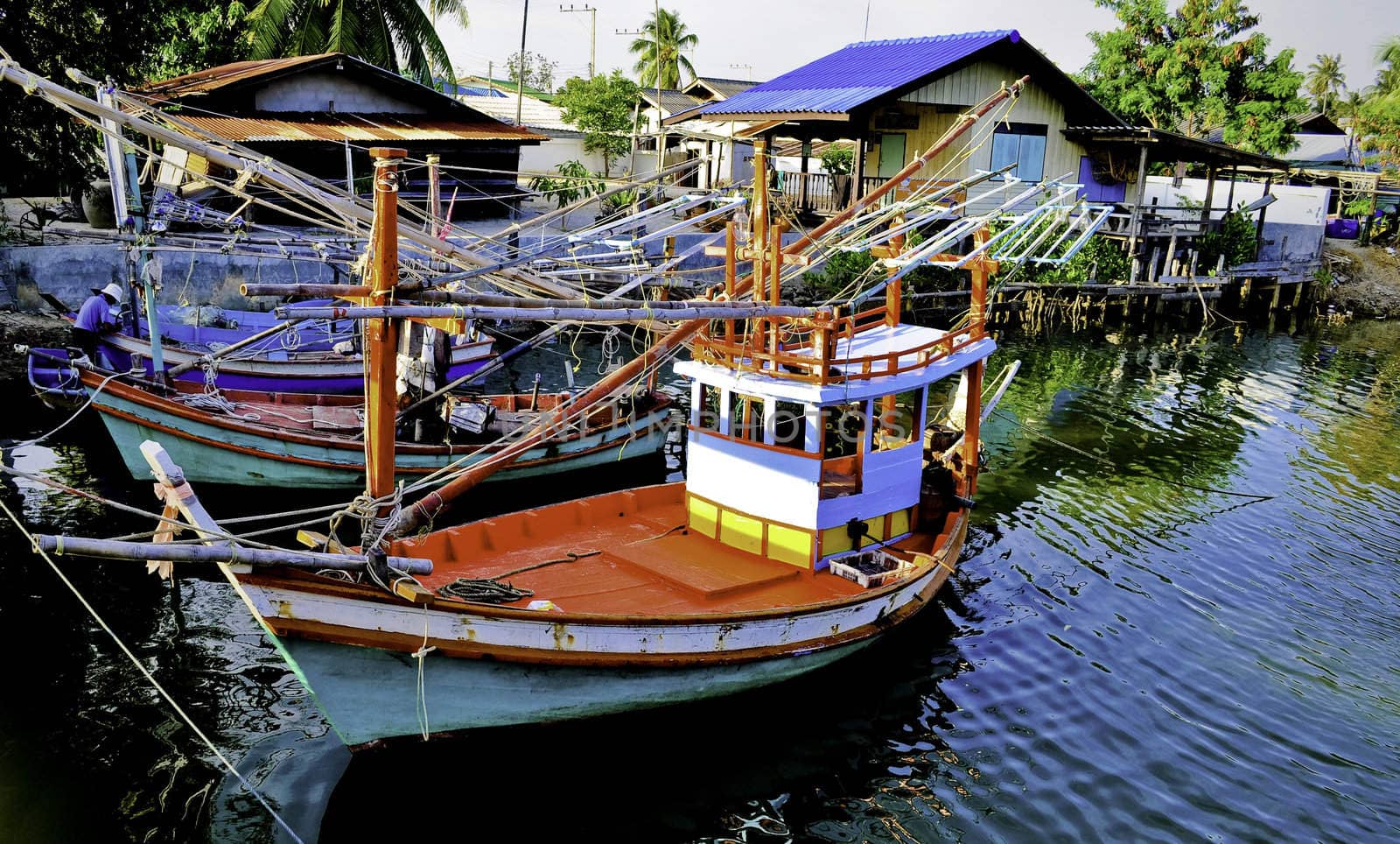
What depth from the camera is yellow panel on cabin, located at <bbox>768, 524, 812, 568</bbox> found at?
12.5 metres

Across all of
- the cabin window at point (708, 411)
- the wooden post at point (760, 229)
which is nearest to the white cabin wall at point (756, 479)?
the cabin window at point (708, 411)

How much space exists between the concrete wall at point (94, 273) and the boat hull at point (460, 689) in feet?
58.7

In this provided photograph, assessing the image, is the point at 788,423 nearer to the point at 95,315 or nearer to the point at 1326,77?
the point at 95,315

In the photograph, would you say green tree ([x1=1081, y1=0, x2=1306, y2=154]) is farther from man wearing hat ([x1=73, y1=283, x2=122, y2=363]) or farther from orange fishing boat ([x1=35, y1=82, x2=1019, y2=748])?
man wearing hat ([x1=73, y1=283, x2=122, y2=363])

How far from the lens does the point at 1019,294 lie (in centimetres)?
3741

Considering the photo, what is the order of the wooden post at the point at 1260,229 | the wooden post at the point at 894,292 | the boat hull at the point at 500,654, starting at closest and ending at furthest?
1. the boat hull at the point at 500,654
2. the wooden post at the point at 894,292
3. the wooden post at the point at 1260,229

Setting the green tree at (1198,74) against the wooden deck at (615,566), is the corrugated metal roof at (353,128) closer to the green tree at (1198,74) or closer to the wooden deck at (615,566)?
the wooden deck at (615,566)

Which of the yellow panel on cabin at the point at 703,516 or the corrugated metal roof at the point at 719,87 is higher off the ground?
the corrugated metal roof at the point at 719,87

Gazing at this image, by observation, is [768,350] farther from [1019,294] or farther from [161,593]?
[1019,294]

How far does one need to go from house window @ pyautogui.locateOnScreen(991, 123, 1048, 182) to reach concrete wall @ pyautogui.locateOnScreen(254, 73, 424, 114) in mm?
21795

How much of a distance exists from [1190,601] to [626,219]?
10.4 meters

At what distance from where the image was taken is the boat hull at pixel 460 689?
918cm

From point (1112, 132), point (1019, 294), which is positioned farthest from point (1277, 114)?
point (1019, 294)

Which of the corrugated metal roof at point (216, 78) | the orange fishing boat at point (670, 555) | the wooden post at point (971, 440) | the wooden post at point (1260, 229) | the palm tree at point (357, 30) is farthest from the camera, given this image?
the wooden post at point (1260, 229)
